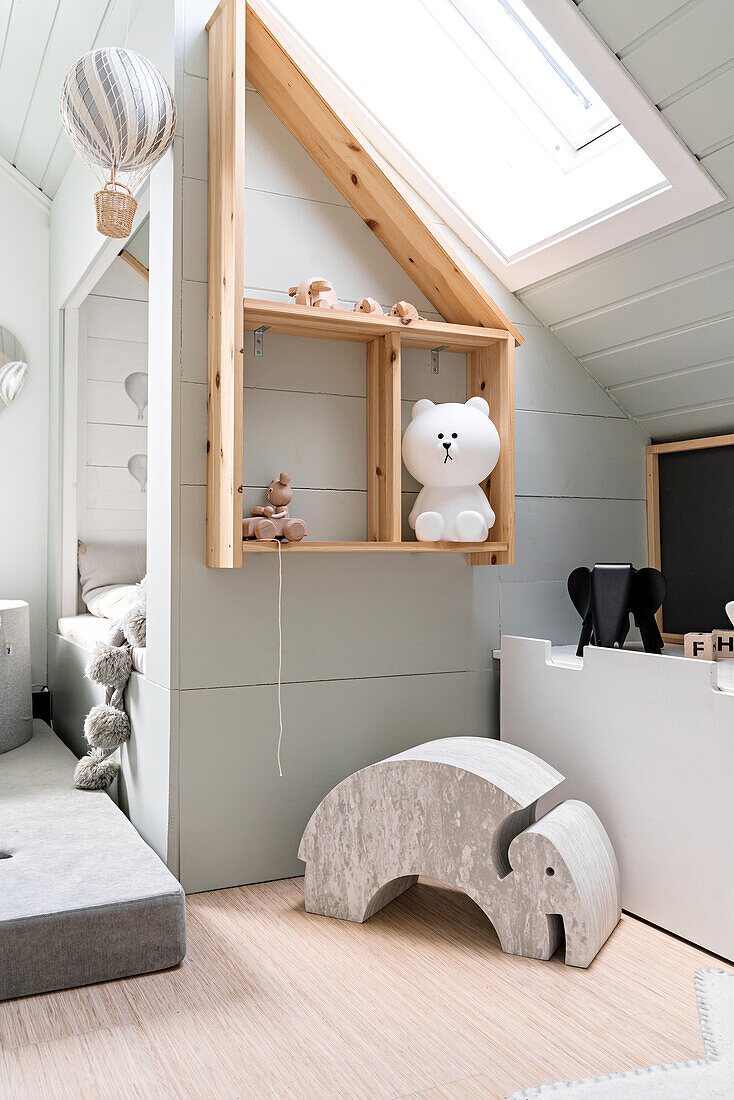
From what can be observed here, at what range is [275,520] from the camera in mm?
1851

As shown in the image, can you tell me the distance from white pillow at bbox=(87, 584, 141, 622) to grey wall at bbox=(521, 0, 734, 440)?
55.0 inches

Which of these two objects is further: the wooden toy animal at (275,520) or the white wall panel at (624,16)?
the wooden toy animal at (275,520)

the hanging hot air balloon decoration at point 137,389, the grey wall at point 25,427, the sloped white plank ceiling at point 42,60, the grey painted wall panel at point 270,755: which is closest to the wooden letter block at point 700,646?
the grey painted wall panel at point 270,755

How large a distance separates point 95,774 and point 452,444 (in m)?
1.18

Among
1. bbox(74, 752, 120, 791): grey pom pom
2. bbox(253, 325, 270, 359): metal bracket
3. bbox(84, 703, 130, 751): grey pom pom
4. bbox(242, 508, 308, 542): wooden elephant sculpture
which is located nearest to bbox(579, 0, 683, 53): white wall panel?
bbox(253, 325, 270, 359): metal bracket

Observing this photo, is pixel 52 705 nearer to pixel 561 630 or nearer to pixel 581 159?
pixel 561 630

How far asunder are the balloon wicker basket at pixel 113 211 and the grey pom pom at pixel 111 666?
37.4 inches

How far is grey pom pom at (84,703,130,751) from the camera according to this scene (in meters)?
2.09

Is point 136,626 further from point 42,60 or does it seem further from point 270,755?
point 42,60

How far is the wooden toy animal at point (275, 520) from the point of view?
1802 mm

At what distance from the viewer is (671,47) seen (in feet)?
4.90

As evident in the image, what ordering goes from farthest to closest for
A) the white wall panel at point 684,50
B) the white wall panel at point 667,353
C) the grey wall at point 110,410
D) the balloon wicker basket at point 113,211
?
the grey wall at point 110,410 < the white wall panel at point 667,353 < the balloon wicker basket at point 113,211 < the white wall panel at point 684,50

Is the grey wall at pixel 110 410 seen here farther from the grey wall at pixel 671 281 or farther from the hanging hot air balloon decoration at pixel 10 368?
the grey wall at pixel 671 281

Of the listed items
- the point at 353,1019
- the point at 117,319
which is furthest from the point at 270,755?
the point at 117,319
